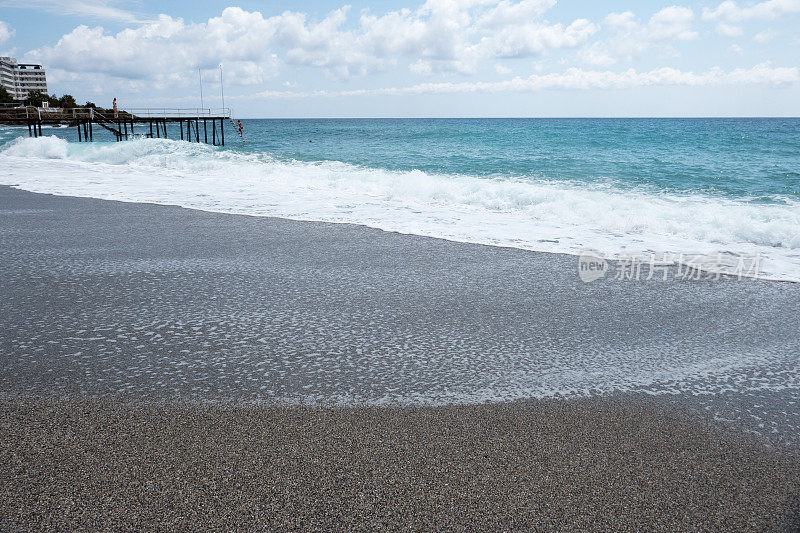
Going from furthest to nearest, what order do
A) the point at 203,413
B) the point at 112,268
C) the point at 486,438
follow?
the point at 112,268 < the point at 203,413 < the point at 486,438

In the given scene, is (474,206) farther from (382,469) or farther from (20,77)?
(20,77)

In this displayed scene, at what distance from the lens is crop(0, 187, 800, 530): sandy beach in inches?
82.2

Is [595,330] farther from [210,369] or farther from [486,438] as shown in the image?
[210,369]

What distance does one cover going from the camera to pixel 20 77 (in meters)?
165

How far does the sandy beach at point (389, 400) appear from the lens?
6.85ft

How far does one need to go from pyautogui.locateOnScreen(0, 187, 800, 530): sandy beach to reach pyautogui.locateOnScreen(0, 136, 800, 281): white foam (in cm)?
189

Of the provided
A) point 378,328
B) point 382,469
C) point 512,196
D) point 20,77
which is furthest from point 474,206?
point 20,77

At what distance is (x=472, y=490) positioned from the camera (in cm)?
216


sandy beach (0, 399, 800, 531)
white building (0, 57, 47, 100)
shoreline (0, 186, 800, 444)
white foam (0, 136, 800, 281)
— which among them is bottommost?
sandy beach (0, 399, 800, 531)

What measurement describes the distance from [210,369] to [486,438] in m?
1.66

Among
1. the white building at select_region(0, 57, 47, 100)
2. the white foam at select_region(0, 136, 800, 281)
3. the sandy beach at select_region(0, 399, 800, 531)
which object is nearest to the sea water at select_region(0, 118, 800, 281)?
the white foam at select_region(0, 136, 800, 281)

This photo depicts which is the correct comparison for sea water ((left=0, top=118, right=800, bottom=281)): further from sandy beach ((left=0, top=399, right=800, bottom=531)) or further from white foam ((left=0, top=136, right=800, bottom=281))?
sandy beach ((left=0, top=399, right=800, bottom=531))

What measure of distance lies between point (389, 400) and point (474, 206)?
7.81 metres

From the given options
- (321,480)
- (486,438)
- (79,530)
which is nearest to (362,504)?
(321,480)
